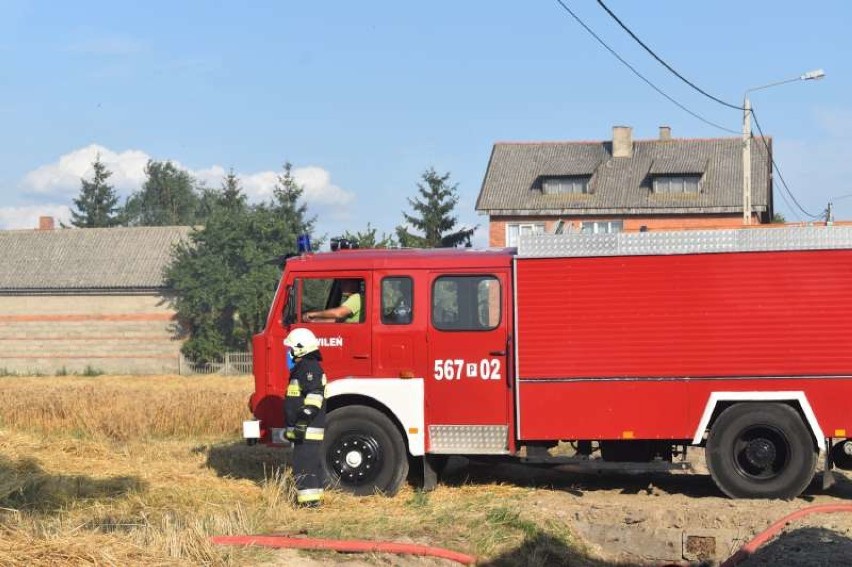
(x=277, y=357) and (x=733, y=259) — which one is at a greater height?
(x=733, y=259)

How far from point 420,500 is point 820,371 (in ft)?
13.8

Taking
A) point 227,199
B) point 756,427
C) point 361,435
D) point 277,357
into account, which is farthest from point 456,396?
point 227,199

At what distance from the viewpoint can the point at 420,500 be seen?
1131 centimetres

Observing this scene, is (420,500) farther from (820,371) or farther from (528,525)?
(820,371)

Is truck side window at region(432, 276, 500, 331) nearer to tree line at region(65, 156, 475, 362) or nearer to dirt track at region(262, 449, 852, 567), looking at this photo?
dirt track at region(262, 449, 852, 567)

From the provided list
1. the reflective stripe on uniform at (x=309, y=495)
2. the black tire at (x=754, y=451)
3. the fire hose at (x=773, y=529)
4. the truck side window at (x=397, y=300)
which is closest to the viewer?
the fire hose at (x=773, y=529)

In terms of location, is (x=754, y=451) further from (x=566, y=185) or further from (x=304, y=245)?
(x=566, y=185)

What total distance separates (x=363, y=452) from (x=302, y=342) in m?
1.56

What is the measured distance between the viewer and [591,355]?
11.6m

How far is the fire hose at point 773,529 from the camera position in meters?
9.04

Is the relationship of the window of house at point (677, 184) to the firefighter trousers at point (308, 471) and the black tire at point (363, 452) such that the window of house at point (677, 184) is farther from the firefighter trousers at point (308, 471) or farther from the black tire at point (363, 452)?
the firefighter trousers at point (308, 471)

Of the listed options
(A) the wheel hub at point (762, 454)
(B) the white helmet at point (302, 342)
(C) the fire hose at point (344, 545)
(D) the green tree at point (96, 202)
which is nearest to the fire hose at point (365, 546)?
(C) the fire hose at point (344, 545)

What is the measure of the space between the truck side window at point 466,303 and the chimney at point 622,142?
46.3 meters

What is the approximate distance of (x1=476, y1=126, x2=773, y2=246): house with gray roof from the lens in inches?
2106
